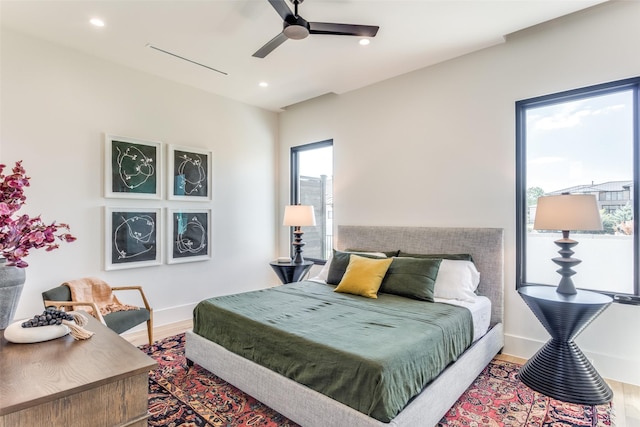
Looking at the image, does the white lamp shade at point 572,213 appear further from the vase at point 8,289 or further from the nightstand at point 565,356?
the vase at point 8,289

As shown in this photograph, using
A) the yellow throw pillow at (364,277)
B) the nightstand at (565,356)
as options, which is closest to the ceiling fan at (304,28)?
the yellow throw pillow at (364,277)

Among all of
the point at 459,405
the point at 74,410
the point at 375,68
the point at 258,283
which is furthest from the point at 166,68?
the point at 459,405

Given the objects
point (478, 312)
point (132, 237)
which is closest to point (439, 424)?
→ point (478, 312)

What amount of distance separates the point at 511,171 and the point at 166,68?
384cm

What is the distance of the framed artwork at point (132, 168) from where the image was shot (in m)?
3.64

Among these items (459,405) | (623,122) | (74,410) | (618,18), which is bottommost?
(459,405)

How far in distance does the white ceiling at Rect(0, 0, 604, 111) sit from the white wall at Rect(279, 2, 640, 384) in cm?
23

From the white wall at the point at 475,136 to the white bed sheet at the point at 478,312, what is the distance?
14.1 inches

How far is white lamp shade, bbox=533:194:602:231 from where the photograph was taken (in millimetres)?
2418

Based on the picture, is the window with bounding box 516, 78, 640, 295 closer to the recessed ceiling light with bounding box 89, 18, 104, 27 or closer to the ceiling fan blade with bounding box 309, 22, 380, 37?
the ceiling fan blade with bounding box 309, 22, 380, 37

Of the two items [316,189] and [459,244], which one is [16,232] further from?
[316,189]

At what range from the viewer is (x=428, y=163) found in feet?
12.4

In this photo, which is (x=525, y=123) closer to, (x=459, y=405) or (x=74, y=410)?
(x=459, y=405)

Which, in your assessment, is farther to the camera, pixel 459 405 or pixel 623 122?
pixel 623 122
